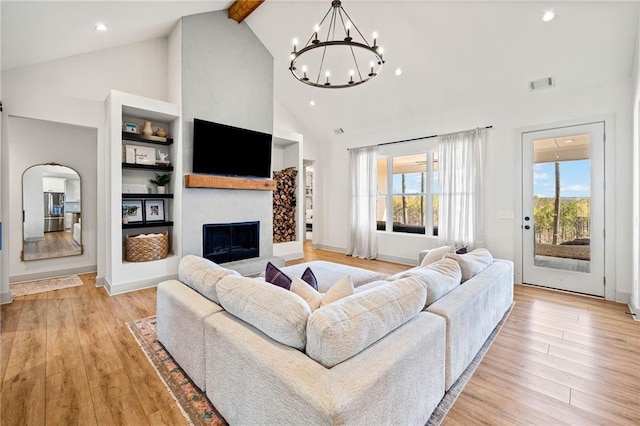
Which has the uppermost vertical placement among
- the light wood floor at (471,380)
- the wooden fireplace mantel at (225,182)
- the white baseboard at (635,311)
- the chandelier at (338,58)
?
the chandelier at (338,58)

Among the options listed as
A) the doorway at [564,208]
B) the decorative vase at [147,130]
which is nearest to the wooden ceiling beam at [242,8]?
the decorative vase at [147,130]

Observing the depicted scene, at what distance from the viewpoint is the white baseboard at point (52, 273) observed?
4188 mm

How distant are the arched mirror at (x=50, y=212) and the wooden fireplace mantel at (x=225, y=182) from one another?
203 cm

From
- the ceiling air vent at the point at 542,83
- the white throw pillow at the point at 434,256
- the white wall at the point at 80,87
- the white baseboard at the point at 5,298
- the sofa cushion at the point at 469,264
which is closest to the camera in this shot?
the sofa cushion at the point at 469,264

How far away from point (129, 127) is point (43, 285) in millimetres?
2539

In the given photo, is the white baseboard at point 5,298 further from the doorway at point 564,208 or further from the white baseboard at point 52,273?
the doorway at point 564,208

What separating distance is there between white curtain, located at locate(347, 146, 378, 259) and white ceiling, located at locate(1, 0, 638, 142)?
1.21 meters

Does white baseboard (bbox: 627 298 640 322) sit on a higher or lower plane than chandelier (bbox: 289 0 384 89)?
lower

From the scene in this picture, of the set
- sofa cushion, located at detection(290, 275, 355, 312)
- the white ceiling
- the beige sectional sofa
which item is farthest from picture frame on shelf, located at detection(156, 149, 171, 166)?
sofa cushion, located at detection(290, 275, 355, 312)

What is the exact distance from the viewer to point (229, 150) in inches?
186

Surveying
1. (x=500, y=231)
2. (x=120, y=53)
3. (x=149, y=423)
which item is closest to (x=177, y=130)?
(x=120, y=53)

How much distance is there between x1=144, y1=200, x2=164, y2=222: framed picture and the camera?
14.7ft

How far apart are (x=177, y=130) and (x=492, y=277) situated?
4.49m

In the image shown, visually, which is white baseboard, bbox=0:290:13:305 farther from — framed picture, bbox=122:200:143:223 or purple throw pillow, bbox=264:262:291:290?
purple throw pillow, bbox=264:262:291:290
